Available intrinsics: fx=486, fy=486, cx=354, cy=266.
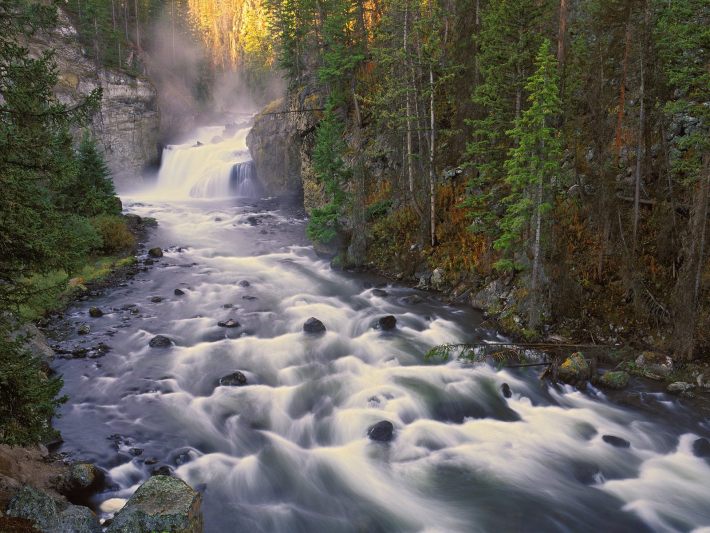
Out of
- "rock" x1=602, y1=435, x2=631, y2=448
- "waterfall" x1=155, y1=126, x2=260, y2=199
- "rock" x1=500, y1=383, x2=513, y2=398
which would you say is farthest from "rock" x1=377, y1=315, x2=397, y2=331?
"waterfall" x1=155, y1=126, x2=260, y2=199

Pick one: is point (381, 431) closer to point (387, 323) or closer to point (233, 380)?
point (233, 380)

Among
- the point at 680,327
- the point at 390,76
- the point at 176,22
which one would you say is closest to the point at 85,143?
the point at 390,76

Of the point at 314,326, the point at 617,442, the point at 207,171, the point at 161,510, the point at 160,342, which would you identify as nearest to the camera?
the point at 161,510

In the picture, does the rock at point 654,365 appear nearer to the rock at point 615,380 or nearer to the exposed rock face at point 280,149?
the rock at point 615,380

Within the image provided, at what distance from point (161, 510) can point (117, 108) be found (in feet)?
159

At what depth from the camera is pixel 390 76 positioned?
22.3 metres

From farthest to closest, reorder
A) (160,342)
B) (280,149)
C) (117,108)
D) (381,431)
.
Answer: (117,108) → (280,149) → (160,342) → (381,431)

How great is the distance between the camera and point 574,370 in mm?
12758

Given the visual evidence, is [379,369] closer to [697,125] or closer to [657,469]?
[657,469]

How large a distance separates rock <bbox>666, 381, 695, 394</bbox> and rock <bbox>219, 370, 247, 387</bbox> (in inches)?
433

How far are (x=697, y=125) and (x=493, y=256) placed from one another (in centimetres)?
696

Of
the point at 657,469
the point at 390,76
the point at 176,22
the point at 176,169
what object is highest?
the point at 176,22

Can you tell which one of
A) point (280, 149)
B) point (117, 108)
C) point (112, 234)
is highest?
point (117, 108)

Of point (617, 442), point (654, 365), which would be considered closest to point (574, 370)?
point (654, 365)
